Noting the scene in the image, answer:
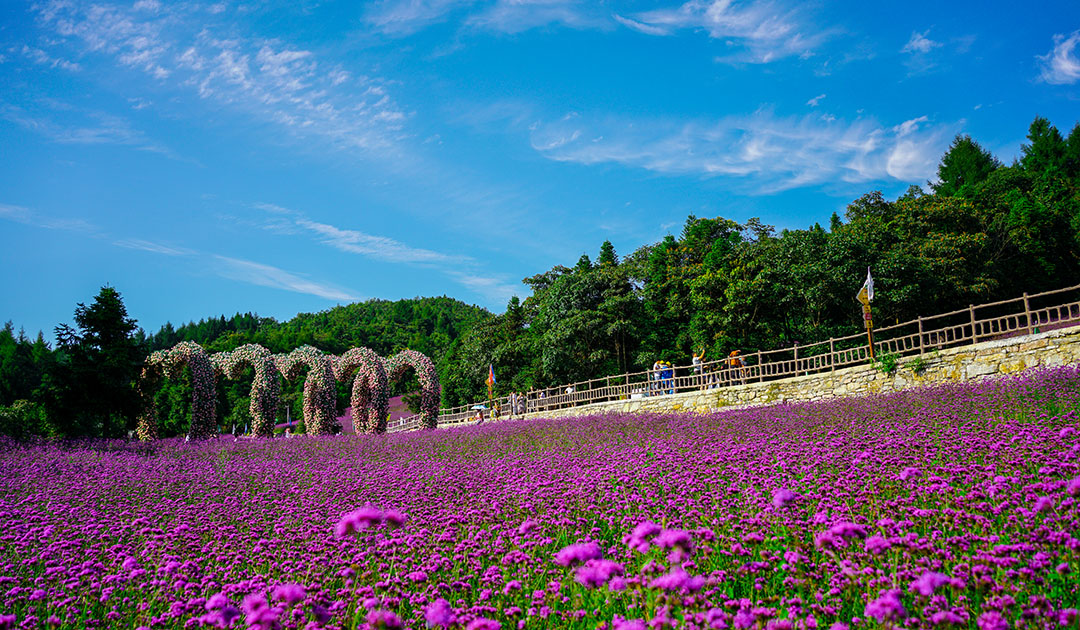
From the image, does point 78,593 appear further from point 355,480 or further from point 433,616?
point 355,480

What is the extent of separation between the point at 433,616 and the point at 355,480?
20.2 ft

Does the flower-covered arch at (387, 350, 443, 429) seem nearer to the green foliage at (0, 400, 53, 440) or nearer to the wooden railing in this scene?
the wooden railing

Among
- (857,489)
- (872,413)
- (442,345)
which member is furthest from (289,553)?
(442,345)

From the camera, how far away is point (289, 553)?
15.1 feet

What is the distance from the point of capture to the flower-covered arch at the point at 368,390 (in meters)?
24.2

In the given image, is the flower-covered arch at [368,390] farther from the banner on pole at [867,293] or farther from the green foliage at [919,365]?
the green foliage at [919,365]

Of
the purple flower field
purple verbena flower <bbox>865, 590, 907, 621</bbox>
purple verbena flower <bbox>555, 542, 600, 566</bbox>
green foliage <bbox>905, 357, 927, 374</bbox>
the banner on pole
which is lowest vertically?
the purple flower field

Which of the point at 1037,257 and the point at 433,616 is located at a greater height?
the point at 1037,257

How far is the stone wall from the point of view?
43.7 ft

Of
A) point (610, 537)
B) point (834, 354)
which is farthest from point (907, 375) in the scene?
point (610, 537)

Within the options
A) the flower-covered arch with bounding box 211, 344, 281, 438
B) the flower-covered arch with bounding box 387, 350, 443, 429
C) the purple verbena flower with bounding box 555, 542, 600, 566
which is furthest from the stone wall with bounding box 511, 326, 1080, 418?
the purple verbena flower with bounding box 555, 542, 600, 566

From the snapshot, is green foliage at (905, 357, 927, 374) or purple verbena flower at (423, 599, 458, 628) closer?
purple verbena flower at (423, 599, 458, 628)

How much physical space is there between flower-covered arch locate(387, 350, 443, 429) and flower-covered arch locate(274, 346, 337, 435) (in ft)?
7.76

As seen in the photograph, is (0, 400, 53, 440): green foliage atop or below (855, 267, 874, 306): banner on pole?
below
